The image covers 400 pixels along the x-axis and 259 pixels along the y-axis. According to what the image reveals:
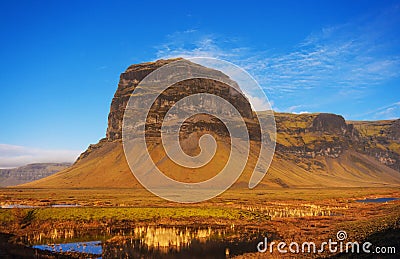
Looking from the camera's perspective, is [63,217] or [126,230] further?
[63,217]

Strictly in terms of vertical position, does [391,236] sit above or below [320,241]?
above

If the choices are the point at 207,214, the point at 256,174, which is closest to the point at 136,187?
the point at 256,174

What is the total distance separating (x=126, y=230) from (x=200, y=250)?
52.4 ft

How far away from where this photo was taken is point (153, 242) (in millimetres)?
42406

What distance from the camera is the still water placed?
37.4m

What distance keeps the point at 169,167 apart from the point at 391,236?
514 ft

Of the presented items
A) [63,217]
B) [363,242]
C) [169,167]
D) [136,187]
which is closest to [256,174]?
[169,167]

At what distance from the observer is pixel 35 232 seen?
47.5 m

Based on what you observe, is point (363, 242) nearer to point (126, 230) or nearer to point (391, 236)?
A: point (391, 236)

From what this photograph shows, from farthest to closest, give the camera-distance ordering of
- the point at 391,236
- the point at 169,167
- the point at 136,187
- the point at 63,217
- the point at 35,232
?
the point at 169,167 → the point at 136,187 → the point at 63,217 → the point at 35,232 → the point at 391,236

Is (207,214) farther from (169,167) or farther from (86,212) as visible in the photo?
(169,167)

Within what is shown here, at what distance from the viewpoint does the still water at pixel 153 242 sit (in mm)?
37438

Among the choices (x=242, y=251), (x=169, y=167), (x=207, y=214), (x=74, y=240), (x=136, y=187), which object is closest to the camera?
(x=242, y=251)

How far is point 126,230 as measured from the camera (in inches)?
2002
